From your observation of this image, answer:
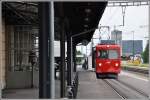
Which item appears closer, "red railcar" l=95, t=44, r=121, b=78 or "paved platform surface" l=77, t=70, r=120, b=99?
"paved platform surface" l=77, t=70, r=120, b=99

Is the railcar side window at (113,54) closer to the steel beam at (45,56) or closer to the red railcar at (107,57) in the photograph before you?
the red railcar at (107,57)

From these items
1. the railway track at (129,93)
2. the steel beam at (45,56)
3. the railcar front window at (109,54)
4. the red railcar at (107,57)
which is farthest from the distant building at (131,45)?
the steel beam at (45,56)

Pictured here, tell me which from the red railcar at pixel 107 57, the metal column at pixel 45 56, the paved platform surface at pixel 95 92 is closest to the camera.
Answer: the metal column at pixel 45 56

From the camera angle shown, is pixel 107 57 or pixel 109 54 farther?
pixel 107 57

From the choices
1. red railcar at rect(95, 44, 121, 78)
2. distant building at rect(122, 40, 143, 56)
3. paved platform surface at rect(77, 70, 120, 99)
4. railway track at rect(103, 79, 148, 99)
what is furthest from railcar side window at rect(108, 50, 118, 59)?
distant building at rect(122, 40, 143, 56)

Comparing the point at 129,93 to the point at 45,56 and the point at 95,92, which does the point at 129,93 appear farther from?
the point at 45,56

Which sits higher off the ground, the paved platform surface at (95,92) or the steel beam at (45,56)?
the steel beam at (45,56)

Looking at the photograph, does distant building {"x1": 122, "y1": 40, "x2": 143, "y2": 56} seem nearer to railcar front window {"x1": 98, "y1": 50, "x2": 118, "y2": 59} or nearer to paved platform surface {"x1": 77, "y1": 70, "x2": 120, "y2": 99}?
railcar front window {"x1": 98, "y1": 50, "x2": 118, "y2": 59}

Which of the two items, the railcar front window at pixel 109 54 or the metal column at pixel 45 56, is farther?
the railcar front window at pixel 109 54

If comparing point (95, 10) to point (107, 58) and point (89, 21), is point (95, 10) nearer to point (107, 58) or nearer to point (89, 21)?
point (89, 21)

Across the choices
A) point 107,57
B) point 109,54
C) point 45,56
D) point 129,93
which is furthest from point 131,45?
point 45,56

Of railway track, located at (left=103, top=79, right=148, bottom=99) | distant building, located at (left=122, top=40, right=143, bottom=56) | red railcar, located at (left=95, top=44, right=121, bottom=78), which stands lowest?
railway track, located at (left=103, top=79, right=148, bottom=99)

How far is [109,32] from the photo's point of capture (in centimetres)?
6725

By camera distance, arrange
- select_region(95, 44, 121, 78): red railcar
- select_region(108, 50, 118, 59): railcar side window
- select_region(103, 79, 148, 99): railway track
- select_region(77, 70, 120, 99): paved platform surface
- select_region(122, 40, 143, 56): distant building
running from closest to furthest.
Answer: select_region(77, 70, 120, 99): paved platform surface, select_region(103, 79, 148, 99): railway track, select_region(95, 44, 121, 78): red railcar, select_region(108, 50, 118, 59): railcar side window, select_region(122, 40, 143, 56): distant building
